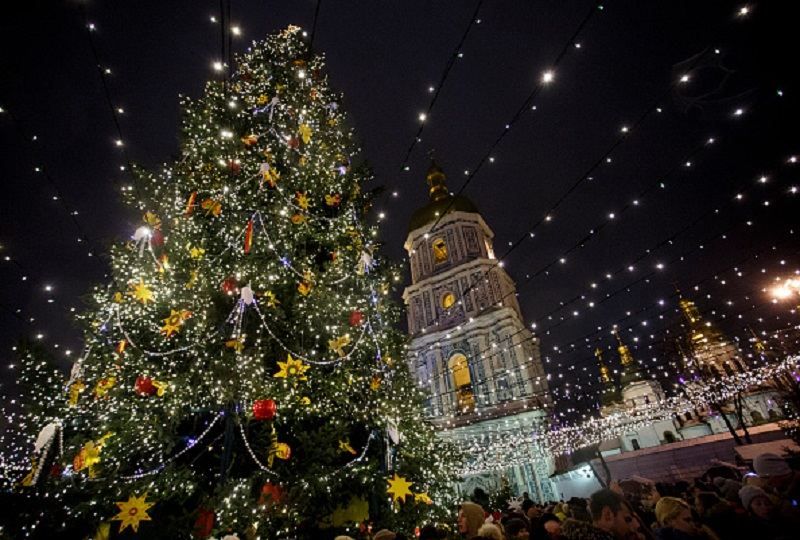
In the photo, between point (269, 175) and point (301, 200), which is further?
point (301, 200)

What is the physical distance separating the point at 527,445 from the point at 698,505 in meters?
17.6

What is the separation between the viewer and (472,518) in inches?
152

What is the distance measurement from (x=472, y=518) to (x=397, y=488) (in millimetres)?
2072

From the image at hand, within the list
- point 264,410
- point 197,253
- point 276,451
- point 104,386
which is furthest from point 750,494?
point 104,386

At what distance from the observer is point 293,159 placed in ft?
24.1

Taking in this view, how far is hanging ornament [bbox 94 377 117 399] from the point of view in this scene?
532 cm

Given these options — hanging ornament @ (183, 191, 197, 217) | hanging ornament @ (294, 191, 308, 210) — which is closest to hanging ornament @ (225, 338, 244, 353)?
hanging ornament @ (183, 191, 197, 217)

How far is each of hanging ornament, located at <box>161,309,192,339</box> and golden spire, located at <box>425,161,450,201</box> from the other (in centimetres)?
2731

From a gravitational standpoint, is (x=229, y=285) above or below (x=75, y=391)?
above

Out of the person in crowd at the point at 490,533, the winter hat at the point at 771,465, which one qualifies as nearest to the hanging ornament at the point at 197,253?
the person in crowd at the point at 490,533

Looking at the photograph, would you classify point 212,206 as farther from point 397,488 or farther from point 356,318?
point 397,488

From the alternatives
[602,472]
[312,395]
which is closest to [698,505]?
[312,395]

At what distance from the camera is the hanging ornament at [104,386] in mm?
5320

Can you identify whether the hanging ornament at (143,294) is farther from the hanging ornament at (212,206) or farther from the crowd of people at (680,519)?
the crowd of people at (680,519)
